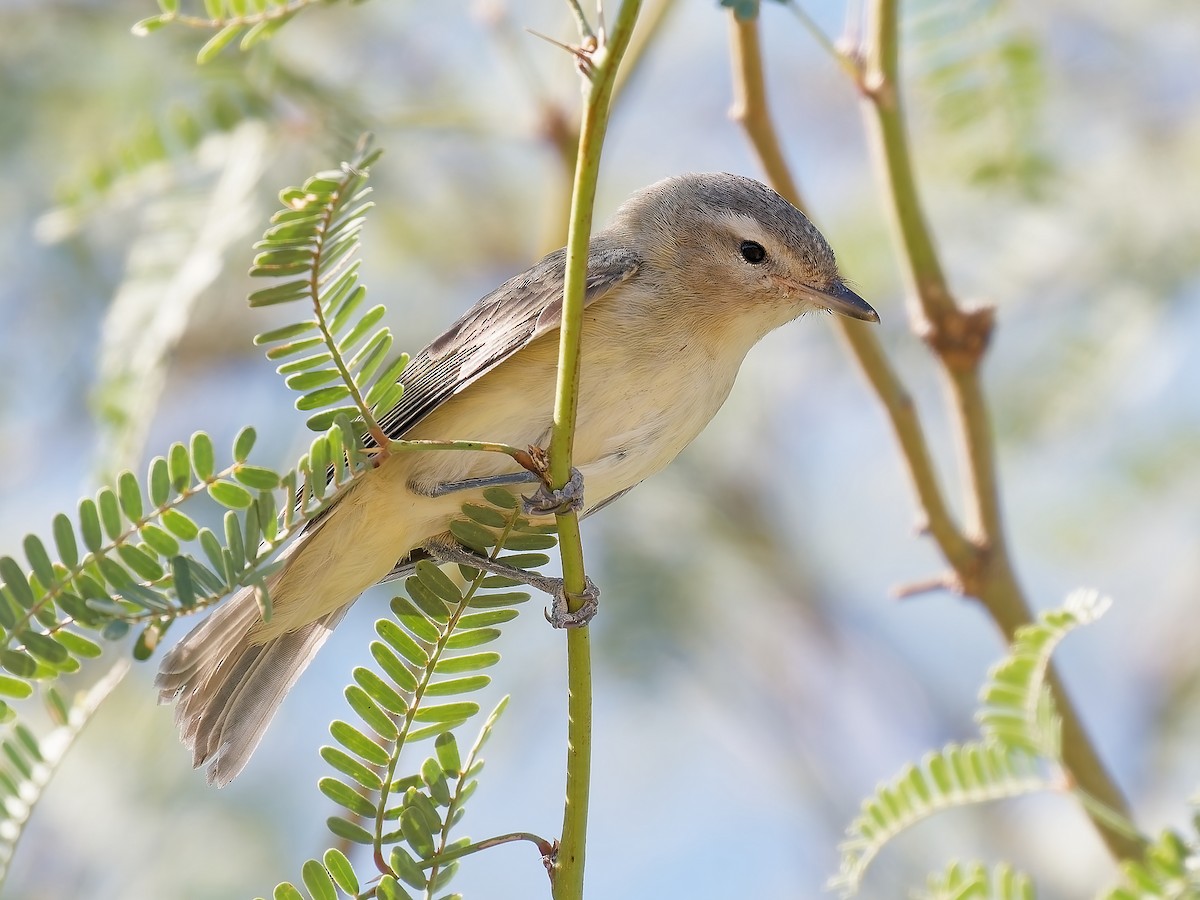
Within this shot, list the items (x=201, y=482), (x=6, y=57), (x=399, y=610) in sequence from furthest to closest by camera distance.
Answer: (x=6, y=57) < (x=399, y=610) < (x=201, y=482)

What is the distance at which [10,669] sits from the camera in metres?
1.75

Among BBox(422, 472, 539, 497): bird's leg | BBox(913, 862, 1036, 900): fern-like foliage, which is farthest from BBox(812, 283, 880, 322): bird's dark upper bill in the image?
BBox(913, 862, 1036, 900): fern-like foliage

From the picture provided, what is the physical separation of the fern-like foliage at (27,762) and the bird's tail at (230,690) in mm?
723

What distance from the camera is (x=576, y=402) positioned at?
1966mm

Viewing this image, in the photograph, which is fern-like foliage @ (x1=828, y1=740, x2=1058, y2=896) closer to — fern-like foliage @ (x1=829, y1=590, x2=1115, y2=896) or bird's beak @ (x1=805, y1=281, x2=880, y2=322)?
fern-like foliage @ (x1=829, y1=590, x2=1115, y2=896)

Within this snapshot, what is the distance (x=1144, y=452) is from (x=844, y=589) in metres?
1.80

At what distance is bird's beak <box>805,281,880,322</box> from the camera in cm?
335

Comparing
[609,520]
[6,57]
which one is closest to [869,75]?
[609,520]

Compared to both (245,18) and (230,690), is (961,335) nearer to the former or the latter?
(245,18)

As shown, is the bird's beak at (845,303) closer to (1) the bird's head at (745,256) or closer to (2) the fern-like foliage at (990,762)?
(1) the bird's head at (745,256)

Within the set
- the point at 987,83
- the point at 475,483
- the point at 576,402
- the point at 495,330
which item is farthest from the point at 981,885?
the point at 987,83

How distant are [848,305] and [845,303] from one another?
10mm

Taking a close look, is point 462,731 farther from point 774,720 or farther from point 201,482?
point 201,482

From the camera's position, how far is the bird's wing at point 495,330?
3293 mm
